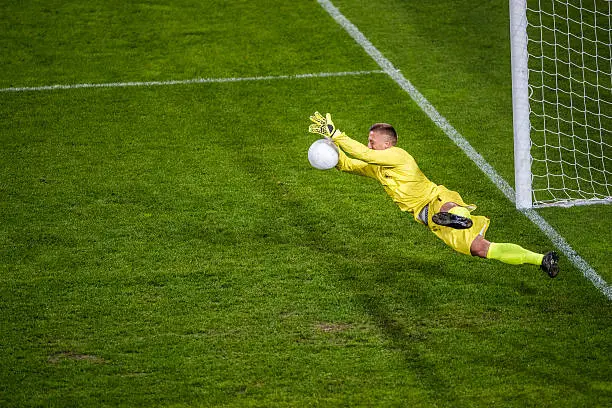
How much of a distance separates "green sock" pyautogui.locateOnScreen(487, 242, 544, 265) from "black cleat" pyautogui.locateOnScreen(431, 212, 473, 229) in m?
0.27

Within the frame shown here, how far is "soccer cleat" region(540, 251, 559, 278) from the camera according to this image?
6.86 m

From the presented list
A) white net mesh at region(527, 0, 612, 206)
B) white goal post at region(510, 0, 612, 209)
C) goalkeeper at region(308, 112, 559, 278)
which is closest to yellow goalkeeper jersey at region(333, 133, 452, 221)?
goalkeeper at region(308, 112, 559, 278)

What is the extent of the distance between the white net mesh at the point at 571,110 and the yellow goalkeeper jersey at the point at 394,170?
181 cm

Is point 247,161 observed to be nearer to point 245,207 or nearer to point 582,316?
point 245,207

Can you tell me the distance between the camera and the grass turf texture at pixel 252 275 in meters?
6.02

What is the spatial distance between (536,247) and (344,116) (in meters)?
3.18

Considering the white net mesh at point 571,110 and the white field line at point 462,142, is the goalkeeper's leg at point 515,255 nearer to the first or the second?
the white field line at point 462,142

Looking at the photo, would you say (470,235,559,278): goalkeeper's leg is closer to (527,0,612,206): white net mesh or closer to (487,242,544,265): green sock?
(487,242,544,265): green sock

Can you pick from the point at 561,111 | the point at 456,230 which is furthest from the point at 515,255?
the point at 561,111

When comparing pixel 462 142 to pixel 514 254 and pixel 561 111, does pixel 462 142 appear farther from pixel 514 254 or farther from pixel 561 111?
pixel 514 254

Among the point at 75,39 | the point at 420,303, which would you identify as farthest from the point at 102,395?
the point at 75,39

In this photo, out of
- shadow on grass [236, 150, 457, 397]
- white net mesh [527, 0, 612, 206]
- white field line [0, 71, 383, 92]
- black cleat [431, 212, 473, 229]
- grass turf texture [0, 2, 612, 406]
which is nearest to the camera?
grass turf texture [0, 2, 612, 406]

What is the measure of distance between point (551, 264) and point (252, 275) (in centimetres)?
214

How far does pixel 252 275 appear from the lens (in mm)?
7344
